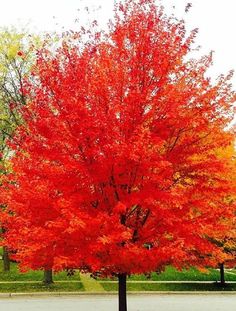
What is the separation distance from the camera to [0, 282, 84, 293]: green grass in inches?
958

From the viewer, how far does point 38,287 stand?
25.2m

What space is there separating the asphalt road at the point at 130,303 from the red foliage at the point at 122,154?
8.76 m

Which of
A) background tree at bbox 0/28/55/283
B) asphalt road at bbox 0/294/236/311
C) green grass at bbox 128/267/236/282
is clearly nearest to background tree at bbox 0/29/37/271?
background tree at bbox 0/28/55/283

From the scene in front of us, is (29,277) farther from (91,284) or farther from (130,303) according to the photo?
(130,303)

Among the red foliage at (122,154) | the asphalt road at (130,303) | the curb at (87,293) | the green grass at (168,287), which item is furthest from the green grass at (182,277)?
the red foliage at (122,154)

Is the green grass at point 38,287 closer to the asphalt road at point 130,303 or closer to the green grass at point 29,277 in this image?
the asphalt road at point 130,303

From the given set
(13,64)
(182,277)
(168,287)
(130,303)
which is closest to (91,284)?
(168,287)

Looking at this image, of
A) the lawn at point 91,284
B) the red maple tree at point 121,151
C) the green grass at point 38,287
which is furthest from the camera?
the lawn at point 91,284

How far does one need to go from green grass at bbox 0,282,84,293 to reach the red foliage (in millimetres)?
12995

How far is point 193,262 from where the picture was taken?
501 inches

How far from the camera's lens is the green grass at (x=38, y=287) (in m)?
Result: 24.3

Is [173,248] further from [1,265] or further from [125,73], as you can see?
[1,265]

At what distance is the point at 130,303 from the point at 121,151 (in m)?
12.9

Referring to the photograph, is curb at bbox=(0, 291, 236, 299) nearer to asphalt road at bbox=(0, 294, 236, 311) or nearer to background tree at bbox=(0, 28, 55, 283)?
asphalt road at bbox=(0, 294, 236, 311)
